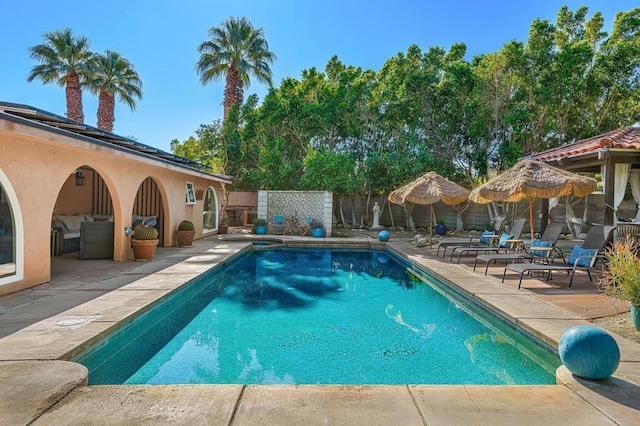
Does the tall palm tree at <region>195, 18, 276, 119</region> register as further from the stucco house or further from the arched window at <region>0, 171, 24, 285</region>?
the arched window at <region>0, 171, 24, 285</region>

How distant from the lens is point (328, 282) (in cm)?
909

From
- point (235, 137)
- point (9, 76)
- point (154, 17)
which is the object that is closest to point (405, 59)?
point (235, 137)

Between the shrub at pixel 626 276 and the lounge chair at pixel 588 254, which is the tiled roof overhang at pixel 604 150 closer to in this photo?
A: the lounge chair at pixel 588 254

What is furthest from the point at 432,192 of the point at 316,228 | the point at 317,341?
the point at 317,341

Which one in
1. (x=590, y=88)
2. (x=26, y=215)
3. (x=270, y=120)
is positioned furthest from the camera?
(x=270, y=120)

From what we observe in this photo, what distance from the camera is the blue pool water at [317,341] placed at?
164 inches

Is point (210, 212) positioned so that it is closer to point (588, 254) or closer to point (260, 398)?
point (588, 254)

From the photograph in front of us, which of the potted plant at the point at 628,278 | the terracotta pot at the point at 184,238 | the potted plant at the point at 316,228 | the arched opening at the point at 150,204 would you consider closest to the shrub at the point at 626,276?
the potted plant at the point at 628,278

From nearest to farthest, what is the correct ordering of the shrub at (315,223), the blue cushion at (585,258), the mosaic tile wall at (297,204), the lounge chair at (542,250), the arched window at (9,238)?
the arched window at (9,238), the blue cushion at (585,258), the lounge chair at (542,250), the shrub at (315,223), the mosaic tile wall at (297,204)

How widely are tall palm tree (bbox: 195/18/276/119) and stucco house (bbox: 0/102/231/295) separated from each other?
891cm

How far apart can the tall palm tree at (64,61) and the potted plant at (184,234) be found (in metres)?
13.8

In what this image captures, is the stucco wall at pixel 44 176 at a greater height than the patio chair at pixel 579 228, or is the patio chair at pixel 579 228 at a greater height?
the stucco wall at pixel 44 176

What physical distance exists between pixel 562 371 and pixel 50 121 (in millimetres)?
8766

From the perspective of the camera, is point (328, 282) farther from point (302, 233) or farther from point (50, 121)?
point (302, 233)
